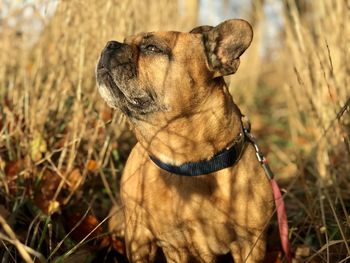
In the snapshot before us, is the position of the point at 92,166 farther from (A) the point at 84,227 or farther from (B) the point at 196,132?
(B) the point at 196,132

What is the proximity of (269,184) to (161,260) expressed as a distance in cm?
78

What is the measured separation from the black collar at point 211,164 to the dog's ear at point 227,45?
377mm

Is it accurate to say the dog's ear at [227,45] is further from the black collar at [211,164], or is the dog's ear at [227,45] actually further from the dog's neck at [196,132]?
the black collar at [211,164]

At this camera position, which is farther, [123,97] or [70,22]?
[70,22]

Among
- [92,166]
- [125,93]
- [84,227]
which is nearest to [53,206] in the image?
[84,227]

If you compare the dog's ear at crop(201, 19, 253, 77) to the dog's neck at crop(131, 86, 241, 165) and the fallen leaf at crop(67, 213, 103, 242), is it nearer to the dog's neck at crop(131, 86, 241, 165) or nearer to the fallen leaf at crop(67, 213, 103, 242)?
the dog's neck at crop(131, 86, 241, 165)

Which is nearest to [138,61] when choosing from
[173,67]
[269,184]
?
[173,67]

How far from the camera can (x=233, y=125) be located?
245 cm

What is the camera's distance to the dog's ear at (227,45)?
2461mm

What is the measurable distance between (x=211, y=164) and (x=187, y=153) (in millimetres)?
130

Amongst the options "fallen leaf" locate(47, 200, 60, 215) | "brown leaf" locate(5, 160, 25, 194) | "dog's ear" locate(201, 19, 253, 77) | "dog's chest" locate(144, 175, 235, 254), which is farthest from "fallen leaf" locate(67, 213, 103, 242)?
"dog's ear" locate(201, 19, 253, 77)

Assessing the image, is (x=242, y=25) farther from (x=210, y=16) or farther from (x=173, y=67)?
(x=210, y=16)

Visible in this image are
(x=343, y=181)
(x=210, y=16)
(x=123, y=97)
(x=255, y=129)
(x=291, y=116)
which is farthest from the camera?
(x=210, y=16)

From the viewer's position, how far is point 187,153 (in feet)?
7.91
